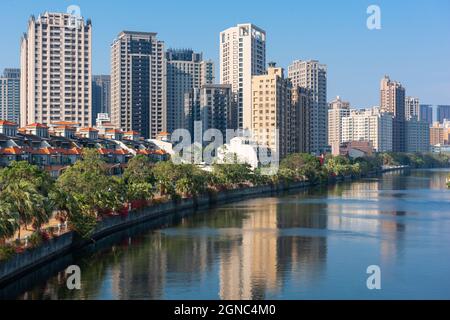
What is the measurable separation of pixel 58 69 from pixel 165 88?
39.4 meters

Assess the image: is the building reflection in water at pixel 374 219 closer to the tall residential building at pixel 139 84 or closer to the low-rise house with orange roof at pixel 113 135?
the low-rise house with orange roof at pixel 113 135

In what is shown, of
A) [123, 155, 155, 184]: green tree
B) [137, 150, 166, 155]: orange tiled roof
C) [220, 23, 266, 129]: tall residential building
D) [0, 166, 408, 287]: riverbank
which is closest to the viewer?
[0, 166, 408, 287]: riverbank

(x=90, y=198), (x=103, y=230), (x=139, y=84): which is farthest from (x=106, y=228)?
(x=139, y=84)

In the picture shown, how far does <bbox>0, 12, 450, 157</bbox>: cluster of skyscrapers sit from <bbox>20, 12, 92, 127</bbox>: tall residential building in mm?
192

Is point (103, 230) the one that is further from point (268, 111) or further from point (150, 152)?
point (268, 111)

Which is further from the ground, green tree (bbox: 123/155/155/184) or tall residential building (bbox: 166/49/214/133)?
tall residential building (bbox: 166/49/214/133)

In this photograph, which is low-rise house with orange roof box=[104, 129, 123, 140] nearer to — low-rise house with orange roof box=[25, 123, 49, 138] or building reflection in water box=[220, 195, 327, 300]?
low-rise house with orange roof box=[25, 123, 49, 138]

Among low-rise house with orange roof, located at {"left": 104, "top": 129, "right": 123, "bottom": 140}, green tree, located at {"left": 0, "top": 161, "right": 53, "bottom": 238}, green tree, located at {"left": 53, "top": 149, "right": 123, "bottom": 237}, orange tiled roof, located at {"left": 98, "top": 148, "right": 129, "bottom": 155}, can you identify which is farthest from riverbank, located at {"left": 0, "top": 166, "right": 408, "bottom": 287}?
low-rise house with orange roof, located at {"left": 104, "top": 129, "right": 123, "bottom": 140}

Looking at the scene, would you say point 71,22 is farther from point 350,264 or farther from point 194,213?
point 350,264

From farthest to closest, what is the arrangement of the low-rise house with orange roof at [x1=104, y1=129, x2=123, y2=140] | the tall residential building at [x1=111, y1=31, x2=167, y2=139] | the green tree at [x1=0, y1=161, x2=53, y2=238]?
the tall residential building at [x1=111, y1=31, x2=167, y2=139] → the low-rise house with orange roof at [x1=104, y1=129, x2=123, y2=140] → the green tree at [x1=0, y1=161, x2=53, y2=238]

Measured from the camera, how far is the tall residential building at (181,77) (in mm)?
170000

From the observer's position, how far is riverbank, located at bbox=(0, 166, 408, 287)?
32.1 meters

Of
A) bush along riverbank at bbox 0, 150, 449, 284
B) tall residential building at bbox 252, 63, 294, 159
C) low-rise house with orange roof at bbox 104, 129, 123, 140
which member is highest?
tall residential building at bbox 252, 63, 294, 159
